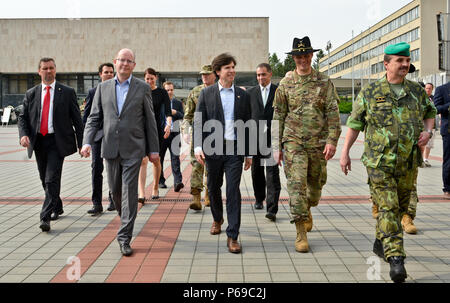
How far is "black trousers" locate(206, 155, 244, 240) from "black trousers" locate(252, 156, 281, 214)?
1.17m

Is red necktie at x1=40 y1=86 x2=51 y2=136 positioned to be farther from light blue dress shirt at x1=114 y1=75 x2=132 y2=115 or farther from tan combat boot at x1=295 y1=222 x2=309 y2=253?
tan combat boot at x1=295 y1=222 x2=309 y2=253

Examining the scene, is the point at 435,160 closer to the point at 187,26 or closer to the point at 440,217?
the point at 440,217

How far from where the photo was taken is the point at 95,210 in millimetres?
6477

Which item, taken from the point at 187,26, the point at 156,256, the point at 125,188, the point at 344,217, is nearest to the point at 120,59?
the point at 125,188

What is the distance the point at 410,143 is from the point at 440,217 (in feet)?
8.69

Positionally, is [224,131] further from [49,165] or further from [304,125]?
[49,165]

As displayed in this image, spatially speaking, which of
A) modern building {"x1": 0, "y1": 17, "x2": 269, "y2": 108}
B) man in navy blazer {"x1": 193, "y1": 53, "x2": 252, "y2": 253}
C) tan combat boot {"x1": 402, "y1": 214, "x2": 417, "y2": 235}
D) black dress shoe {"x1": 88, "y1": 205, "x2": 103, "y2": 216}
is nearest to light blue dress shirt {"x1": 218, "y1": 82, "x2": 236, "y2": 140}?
man in navy blazer {"x1": 193, "y1": 53, "x2": 252, "y2": 253}

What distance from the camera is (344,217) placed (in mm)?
6246

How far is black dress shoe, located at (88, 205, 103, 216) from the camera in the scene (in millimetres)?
6436

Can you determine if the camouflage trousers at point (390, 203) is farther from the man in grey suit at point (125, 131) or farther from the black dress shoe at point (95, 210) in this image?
the black dress shoe at point (95, 210)

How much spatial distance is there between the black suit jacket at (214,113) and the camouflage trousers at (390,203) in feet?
4.98

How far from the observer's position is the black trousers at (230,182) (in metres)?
4.82

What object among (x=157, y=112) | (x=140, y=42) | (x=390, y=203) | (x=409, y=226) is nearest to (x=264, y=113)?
(x=157, y=112)

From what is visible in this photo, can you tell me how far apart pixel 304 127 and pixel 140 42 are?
45135 mm
